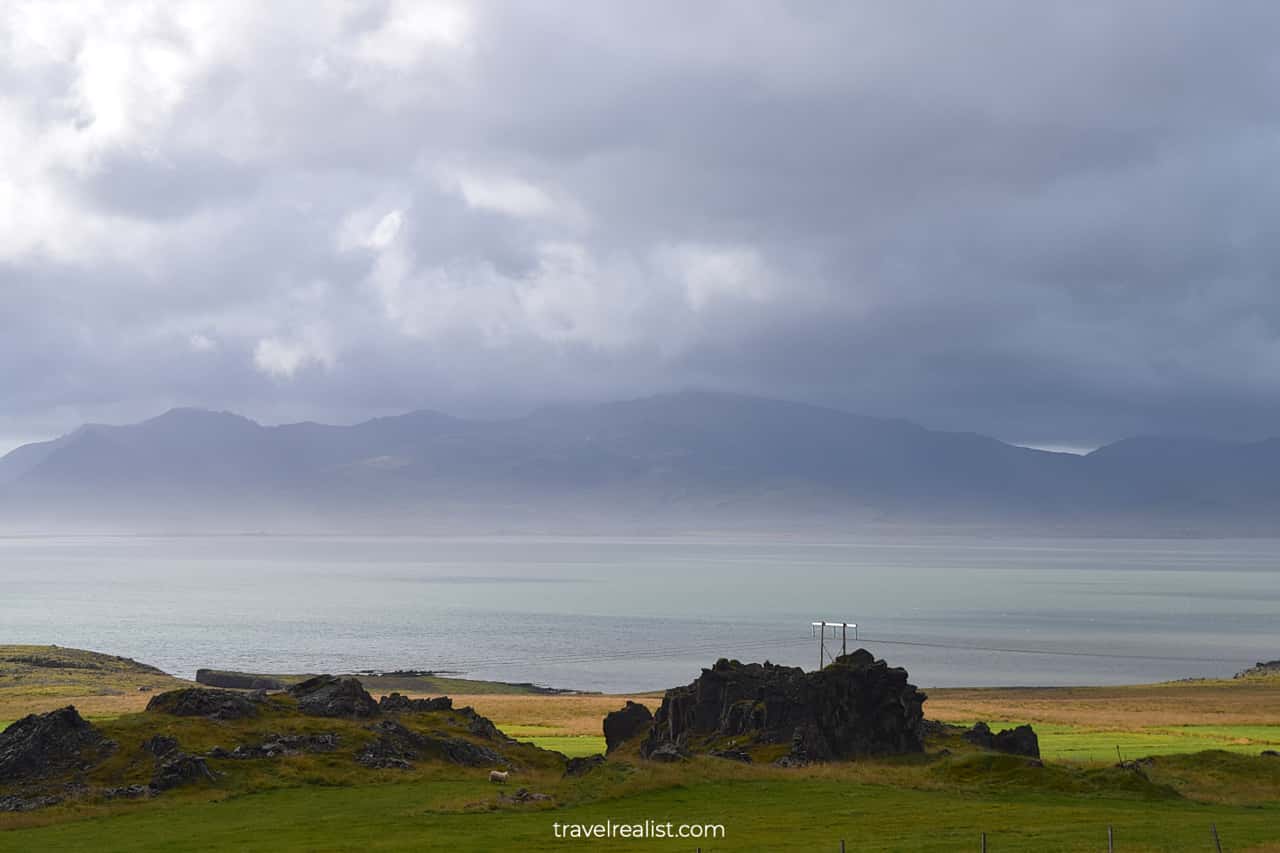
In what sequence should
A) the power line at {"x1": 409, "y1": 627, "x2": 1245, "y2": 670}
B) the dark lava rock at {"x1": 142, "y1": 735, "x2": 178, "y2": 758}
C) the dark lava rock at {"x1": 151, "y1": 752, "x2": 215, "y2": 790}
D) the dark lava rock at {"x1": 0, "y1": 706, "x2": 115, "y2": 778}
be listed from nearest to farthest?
the dark lava rock at {"x1": 151, "y1": 752, "x2": 215, "y2": 790}, the dark lava rock at {"x1": 0, "y1": 706, "x2": 115, "y2": 778}, the dark lava rock at {"x1": 142, "y1": 735, "x2": 178, "y2": 758}, the power line at {"x1": 409, "y1": 627, "x2": 1245, "y2": 670}

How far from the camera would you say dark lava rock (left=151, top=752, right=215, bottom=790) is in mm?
48375

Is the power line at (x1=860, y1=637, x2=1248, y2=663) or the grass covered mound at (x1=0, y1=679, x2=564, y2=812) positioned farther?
the power line at (x1=860, y1=637, x2=1248, y2=663)

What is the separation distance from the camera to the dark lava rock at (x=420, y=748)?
55938mm

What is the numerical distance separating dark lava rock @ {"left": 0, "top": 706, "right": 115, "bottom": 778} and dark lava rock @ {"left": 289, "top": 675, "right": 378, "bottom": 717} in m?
11.2

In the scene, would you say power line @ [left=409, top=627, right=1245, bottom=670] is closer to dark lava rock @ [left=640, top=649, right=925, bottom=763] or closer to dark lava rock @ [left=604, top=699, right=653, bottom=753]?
dark lava rock @ [left=604, top=699, right=653, bottom=753]

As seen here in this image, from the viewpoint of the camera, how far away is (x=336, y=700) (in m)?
62.0

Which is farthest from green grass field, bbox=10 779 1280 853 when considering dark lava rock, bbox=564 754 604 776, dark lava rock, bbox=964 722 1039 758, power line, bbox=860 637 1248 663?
power line, bbox=860 637 1248 663

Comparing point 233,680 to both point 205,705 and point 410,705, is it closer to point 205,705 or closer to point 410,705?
point 410,705

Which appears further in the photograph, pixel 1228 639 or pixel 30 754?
pixel 1228 639

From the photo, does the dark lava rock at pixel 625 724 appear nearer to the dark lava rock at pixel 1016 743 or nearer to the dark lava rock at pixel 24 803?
the dark lava rock at pixel 1016 743

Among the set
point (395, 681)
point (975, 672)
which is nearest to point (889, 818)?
point (395, 681)

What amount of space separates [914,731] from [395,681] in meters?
85.8

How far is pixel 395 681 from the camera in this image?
134 meters

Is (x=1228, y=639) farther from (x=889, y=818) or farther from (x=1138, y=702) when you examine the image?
(x=889, y=818)
